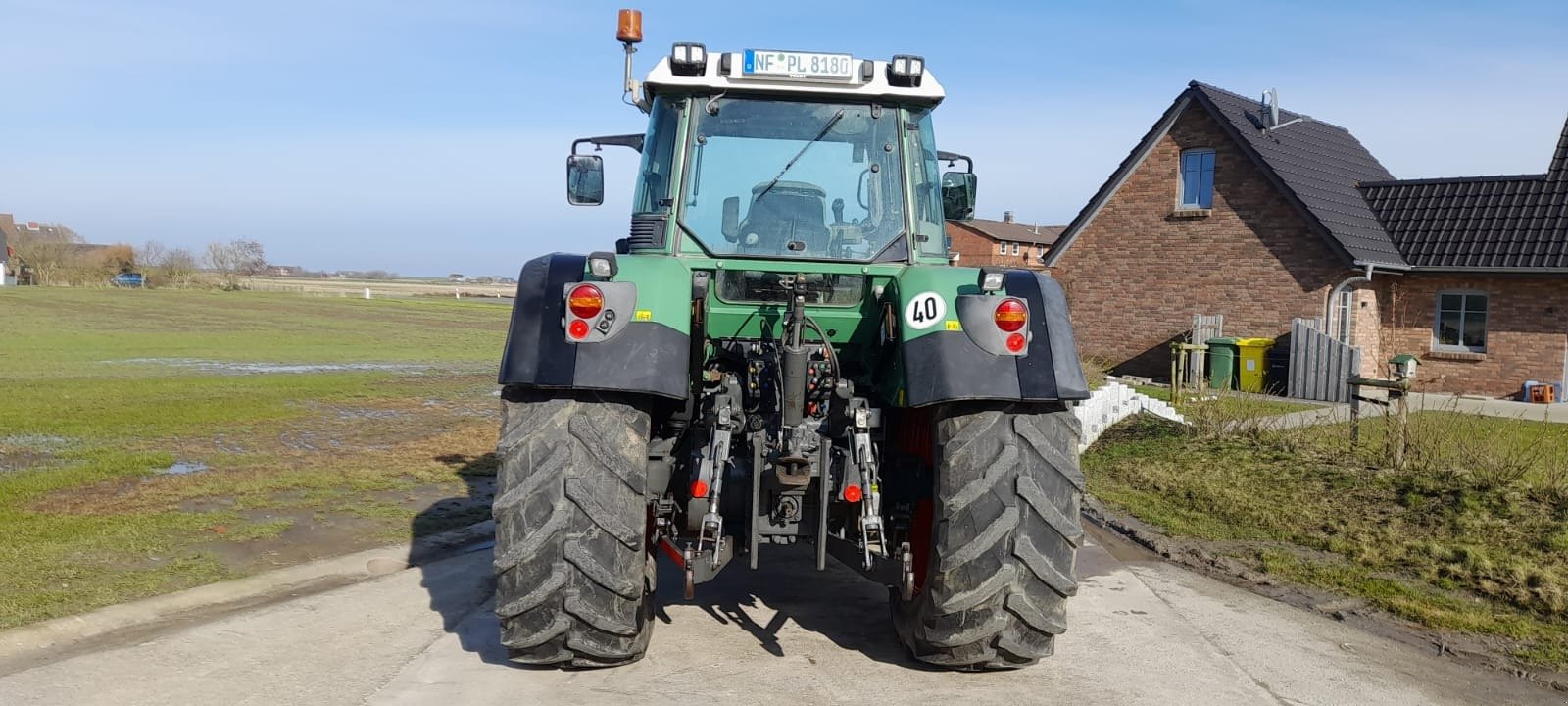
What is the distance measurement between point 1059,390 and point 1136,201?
2046 centimetres

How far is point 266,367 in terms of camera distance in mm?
20750

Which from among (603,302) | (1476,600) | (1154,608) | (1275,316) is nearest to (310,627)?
(603,302)

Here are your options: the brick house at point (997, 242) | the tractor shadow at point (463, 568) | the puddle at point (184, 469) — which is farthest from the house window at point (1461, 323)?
the brick house at point (997, 242)

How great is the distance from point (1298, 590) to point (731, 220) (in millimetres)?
4002

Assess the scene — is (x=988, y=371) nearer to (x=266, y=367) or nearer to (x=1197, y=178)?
(x=266, y=367)

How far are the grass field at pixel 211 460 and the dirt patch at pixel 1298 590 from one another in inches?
183

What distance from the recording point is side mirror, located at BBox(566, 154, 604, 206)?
259 inches

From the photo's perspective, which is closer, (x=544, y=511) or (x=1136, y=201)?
(x=544, y=511)

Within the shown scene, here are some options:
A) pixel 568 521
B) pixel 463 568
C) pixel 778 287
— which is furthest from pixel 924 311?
pixel 463 568

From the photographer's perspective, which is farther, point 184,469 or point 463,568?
point 184,469

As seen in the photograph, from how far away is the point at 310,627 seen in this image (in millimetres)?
5730

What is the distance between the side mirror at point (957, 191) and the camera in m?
6.47

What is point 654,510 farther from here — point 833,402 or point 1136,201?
point 1136,201

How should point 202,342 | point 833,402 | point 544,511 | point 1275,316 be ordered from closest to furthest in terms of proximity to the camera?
point 544,511 → point 833,402 → point 1275,316 → point 202,342
